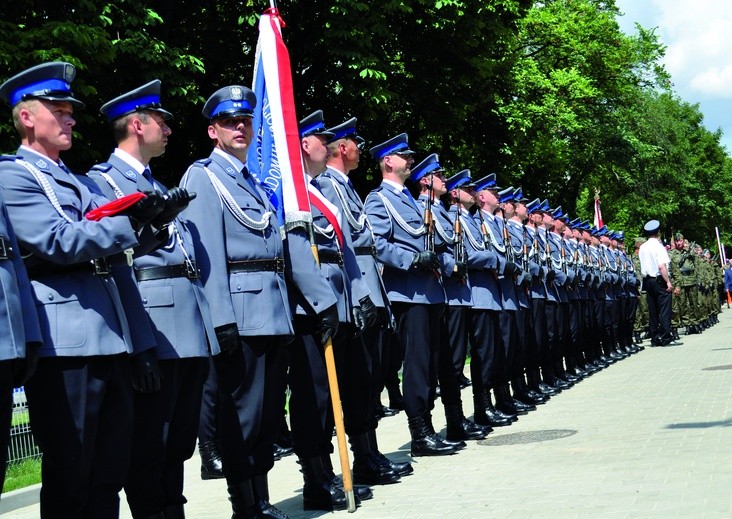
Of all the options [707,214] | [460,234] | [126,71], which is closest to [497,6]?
[126,71]

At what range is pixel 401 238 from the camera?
361 inches

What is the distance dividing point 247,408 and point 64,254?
6.44 feet

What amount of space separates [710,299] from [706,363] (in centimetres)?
1574

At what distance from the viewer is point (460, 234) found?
10.3m

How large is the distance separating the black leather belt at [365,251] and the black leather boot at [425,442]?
5.35ft

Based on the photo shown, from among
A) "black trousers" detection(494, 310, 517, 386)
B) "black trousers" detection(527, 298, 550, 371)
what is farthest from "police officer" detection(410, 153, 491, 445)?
"black trousers" detection(527, 298, 550, 371)

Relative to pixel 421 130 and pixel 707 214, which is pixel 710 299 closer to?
pixel 421 130

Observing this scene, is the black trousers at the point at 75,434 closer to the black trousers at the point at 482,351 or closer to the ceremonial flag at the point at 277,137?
the ceremonial flag at the point at 277,137

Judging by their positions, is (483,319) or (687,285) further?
(687,285)

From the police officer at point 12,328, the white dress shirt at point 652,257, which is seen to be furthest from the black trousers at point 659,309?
the police officer at point 12,328

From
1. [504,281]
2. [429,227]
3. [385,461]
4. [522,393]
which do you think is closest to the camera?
[385,461]

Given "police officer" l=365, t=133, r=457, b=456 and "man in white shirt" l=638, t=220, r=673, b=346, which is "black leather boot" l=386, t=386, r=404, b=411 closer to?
"police officer" l=365, t=133, r=457, b=456

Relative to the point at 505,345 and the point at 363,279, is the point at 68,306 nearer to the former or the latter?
the point at 363,279

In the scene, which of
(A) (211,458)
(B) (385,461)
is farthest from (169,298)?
(A) (211,458)
